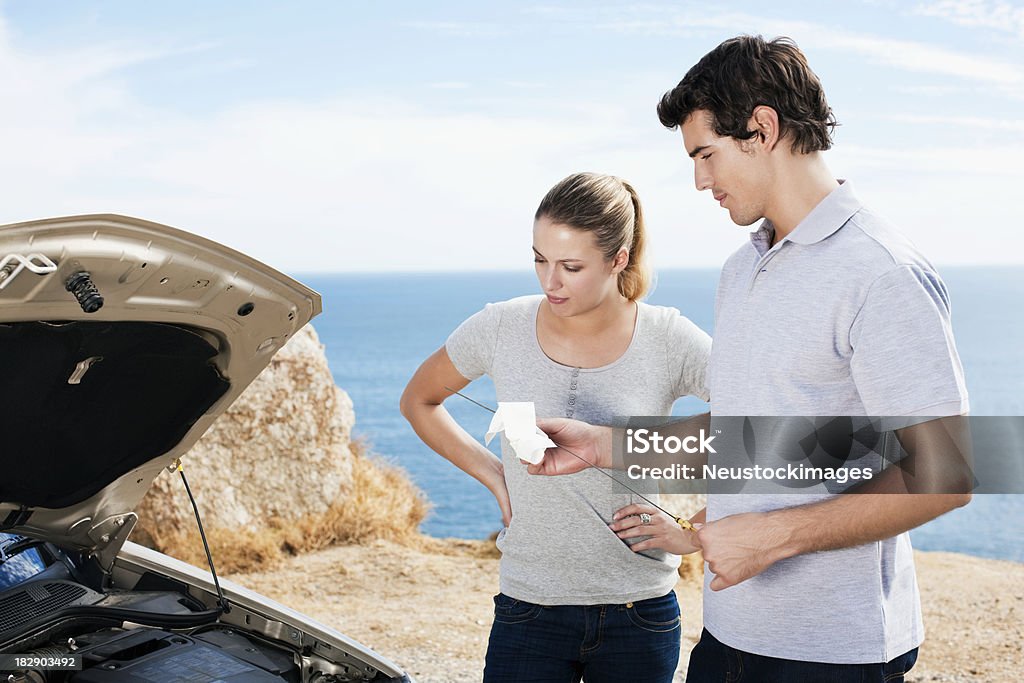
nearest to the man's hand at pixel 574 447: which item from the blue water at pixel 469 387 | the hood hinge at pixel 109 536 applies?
the hood hinge at pixel 109 536

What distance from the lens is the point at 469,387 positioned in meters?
45.2

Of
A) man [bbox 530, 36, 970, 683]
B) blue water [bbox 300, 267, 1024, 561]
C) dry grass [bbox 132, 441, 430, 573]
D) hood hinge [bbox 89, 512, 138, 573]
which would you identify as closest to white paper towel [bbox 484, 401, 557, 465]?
man [bbox 530, 36, 970, 683]

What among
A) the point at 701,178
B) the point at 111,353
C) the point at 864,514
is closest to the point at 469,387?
the point at 111,353

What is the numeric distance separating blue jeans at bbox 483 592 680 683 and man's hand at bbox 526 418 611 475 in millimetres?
335

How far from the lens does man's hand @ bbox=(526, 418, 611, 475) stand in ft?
7.04

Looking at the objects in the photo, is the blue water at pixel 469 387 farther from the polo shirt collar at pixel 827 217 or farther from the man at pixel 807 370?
the polo shirt collar at pixel 827 217

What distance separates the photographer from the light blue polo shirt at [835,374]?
5.10 ft

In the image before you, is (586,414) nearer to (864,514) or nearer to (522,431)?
(522,431)

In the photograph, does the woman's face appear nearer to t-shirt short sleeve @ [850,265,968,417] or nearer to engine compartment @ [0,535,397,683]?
t-shirt short sleeve @ [850,265,968,417]

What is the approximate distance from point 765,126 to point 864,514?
716 millimetres

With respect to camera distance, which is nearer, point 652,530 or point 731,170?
point 731,170

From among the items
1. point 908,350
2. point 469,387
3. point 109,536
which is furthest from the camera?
point 469,387

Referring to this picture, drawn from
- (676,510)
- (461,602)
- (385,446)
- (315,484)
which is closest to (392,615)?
(461,602)

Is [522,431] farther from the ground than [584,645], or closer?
farther from the ground
